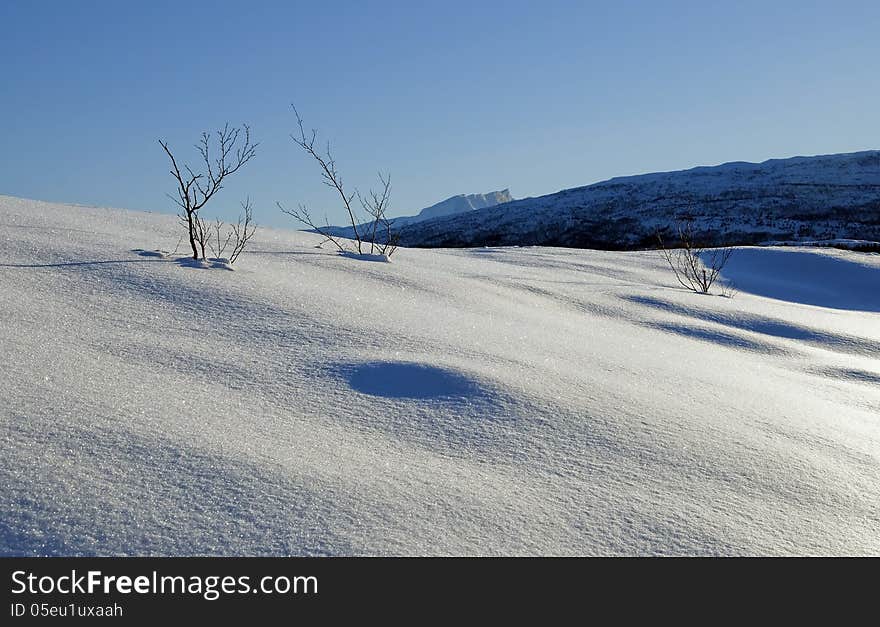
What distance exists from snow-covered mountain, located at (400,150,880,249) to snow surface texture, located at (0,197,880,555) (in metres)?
19.5

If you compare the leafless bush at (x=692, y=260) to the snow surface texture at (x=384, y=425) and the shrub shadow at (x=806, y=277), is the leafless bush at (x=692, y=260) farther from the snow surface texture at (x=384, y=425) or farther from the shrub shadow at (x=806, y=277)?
the snow surface texture at (x=384, y=425)

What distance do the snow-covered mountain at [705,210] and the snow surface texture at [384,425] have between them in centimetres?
1955

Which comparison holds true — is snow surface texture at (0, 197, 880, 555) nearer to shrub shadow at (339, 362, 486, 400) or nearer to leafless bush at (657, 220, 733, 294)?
shrub shadow at (339, 362, 486, 400)

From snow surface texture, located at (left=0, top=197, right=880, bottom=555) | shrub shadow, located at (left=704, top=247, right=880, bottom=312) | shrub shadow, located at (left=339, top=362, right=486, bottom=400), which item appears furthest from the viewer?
shrub shadow, located at (left=704, top=247, right=880, bottom=312)

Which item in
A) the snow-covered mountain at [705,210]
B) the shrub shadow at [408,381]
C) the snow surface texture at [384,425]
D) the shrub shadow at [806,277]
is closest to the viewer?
the snow surface texture at [384,425]

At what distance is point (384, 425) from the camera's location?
2.28 m

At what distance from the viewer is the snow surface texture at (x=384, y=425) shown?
1636 mm

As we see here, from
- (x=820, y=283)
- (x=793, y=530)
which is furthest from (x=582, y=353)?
(x=820, y=283)

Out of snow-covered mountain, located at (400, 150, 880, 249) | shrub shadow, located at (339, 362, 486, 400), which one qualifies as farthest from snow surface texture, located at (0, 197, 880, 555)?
snow-covered mountain, located at (400, 150, 880, 249)

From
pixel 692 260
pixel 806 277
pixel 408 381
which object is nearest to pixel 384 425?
pixel 408 381

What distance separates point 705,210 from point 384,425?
29.5 metres

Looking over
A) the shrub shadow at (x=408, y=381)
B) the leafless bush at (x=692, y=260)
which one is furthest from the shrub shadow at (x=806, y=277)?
the shrub shadow at (x=408, y=381)

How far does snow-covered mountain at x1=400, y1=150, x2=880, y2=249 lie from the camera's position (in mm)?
23984

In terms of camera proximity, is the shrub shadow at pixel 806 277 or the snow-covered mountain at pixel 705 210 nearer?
the shrub shadow at pixel 806 277
